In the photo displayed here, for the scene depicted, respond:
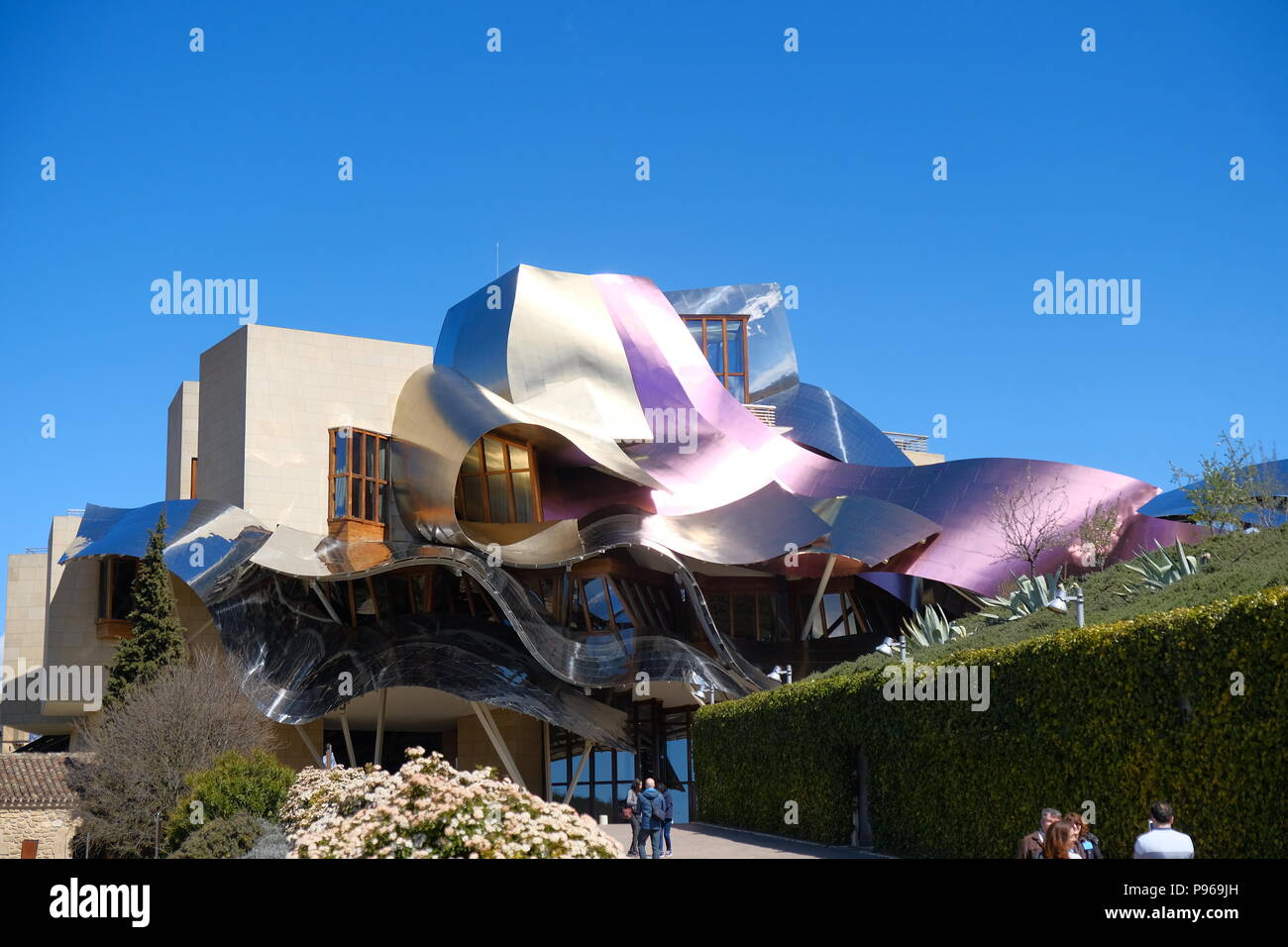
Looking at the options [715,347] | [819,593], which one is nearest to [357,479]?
[819,593]

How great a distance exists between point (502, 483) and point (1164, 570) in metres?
24.5

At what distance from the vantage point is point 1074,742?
1377cm

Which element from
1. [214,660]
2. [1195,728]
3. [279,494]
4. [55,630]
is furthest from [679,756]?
[1195,728]

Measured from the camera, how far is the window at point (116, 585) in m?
39.0

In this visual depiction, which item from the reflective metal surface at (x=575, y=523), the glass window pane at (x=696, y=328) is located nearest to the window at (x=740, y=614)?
the reflective metal surface at (x=575, y=523)

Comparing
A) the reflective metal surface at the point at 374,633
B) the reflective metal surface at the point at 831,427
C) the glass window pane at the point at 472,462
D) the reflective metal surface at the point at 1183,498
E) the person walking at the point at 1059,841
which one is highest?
the reflective metal surface at the point at 831,427

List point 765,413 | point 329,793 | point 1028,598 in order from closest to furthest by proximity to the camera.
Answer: point 329,793, point 1028,598, point 765,413

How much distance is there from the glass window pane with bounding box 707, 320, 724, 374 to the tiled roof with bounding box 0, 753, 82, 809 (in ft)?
81.0

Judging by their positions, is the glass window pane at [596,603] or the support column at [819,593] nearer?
the support column at [819,593]

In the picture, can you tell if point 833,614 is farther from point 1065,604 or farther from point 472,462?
point 1065,604

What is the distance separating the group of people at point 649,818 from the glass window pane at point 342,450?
22.9m

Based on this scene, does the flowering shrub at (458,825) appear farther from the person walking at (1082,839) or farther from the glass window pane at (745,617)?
the glass window pane at (745,617)

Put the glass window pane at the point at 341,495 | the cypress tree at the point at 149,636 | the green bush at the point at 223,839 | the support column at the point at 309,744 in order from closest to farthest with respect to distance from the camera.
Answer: the green bush at the point at 223,839, the cypress tree at the point at 149,636, the support column at the point at 309,744, the glass window pane at the point at 341,495
